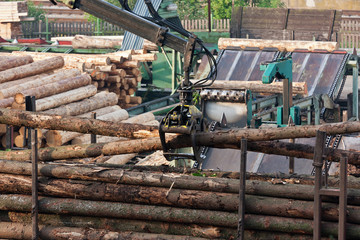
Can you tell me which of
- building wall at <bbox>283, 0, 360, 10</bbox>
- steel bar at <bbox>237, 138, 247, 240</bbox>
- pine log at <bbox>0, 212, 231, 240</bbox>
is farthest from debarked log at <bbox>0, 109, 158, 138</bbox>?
building wall at <bbox>283, 0, 360, 10</bbox>

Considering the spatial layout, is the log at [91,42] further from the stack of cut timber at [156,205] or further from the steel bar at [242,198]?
the steel bar at [242,198]

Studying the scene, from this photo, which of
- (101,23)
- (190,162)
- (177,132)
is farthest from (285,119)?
(101,23)

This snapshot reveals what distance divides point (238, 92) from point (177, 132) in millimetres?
4878

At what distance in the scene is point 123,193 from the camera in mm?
6699

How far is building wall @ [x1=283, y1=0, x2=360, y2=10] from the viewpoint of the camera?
131ft

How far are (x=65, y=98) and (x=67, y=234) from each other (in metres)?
7.38

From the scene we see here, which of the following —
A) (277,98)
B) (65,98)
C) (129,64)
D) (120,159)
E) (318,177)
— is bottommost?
(120,159)

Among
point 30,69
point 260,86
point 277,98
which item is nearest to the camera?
point 30,69

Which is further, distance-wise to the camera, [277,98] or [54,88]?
[277,98]

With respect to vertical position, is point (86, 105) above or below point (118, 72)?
below

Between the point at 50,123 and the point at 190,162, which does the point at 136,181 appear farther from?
the point at 190,162

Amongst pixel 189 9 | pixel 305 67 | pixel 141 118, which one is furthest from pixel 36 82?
pixel 189 9

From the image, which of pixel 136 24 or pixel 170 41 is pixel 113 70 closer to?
pixel 136 24

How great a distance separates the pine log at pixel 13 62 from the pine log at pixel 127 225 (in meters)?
8.25
